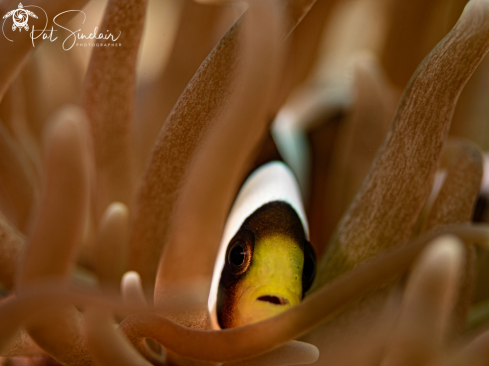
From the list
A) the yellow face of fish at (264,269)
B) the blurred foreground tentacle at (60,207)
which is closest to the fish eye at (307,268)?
the yellow face of fish at (264,269)

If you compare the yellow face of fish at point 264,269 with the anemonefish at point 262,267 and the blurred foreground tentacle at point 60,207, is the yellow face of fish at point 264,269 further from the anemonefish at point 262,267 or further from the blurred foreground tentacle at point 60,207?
the blurred foreground tentacle at point 60,207

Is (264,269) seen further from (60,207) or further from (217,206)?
(60,207)

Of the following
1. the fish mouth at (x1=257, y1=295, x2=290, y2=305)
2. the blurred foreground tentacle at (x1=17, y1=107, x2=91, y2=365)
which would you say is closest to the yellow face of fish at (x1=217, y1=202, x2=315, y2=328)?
the fish mouth at (x1=257, y1=295, x2=290, y2=305)

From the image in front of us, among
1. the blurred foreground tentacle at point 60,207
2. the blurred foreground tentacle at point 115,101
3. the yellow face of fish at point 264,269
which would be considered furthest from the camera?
the blurred foreground tentacle at point 115,101

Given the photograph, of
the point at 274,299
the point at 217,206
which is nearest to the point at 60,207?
the point at 217,206

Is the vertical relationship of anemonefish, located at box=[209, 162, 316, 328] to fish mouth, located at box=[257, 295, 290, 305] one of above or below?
above

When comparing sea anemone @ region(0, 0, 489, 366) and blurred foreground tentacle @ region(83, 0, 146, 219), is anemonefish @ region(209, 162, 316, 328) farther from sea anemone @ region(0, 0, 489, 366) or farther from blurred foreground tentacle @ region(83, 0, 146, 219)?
blurred foreground tentacle @ region(83, 0, 146, 219)

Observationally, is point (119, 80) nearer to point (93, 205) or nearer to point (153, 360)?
point (93, 205)

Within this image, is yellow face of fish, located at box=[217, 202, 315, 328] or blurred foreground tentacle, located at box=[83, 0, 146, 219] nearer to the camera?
yellow face of fish, located at box=[217, 202, 315, 328]
